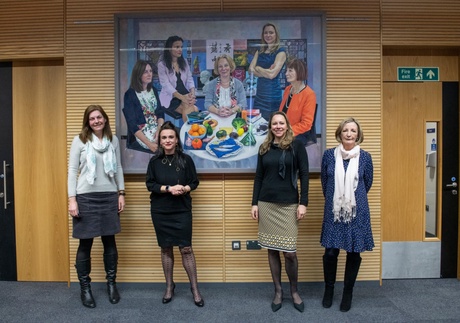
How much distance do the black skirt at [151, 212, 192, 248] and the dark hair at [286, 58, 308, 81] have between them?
170 cm

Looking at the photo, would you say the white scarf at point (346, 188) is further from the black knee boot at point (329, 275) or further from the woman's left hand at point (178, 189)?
the woman's left hand at point (178, 189)

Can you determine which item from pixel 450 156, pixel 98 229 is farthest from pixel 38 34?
pixel 450 156

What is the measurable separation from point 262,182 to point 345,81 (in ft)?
4.49

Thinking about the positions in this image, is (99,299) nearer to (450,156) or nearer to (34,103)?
(34,103)

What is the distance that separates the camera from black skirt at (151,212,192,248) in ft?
10.3

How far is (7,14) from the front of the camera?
365 centimetres

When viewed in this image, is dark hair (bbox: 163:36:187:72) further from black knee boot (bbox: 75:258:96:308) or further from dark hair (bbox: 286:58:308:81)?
black knee boot (bbox: 75:258:96:308)

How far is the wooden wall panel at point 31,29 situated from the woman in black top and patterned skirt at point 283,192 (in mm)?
2353

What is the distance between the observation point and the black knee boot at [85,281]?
3180 millimetres

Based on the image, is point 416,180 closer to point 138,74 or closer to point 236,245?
point 236,245

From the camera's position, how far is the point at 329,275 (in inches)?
122

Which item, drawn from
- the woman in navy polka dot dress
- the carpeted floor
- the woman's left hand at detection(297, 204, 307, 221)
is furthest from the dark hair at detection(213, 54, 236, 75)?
the carpeted floor

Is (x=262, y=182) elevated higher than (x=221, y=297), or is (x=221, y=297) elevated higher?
(x=262, y=182)

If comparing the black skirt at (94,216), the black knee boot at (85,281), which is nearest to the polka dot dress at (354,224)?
the black skirt at (94,216)
